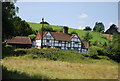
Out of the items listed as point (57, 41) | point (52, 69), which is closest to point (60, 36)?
point (57, 41)

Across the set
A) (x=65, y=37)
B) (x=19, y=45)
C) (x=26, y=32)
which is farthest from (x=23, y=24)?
A: (x=65, y=37)

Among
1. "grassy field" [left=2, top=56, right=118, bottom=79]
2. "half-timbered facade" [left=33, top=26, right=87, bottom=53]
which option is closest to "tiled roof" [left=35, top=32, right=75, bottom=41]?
"half-timbered facade" [left=33, top=26, right=87, bottom=53]

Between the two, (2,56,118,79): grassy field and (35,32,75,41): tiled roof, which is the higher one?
(35,32,75,41): tiled roof

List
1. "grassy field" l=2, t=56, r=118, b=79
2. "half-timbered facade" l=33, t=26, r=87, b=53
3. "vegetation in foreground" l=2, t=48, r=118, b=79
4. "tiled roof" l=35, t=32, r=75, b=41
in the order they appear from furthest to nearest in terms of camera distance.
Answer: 1. "tiled roof" l=35, t=32, r=75, b=41
2. "half-timbered facade" l=33, t=26, r=87, b=53
3. "vegetation in foreground" l=2, t=48, r=118, b=79
4. "grassy field" l=2, t=56, r=118, b=79

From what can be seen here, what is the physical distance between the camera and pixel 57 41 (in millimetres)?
59000

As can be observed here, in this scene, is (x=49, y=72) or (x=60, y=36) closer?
(x=49, y=72)

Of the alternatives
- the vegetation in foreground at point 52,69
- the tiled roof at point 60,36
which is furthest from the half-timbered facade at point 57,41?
the vegetation in foreground at point 52,69

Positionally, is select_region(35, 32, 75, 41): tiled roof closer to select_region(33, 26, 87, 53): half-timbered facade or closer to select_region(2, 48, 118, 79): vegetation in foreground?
select_region(33, 26, 87, 53): half-timbered facade

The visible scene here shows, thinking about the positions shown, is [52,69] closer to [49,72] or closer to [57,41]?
[49,72]

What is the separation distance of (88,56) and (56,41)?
16110mm

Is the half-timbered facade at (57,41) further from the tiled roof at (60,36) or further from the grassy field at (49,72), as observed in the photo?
the grassy field at (49,72)

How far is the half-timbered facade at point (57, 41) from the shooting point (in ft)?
188

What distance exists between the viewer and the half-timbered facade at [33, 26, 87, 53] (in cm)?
5744

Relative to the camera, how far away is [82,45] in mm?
64875
